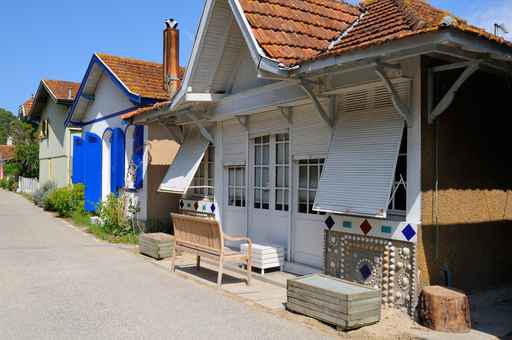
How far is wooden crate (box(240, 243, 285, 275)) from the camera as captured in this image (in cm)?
863

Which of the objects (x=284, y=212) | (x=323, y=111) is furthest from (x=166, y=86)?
(x=323, y=111)

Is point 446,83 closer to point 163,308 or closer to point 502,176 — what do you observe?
point 502,176

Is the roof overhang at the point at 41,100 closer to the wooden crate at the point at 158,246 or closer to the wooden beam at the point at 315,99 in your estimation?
the wooden crate at the point at 158,246

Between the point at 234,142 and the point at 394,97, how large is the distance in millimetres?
4676

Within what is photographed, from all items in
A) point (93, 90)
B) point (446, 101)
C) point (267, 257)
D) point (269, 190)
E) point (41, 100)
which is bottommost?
point (267, 257)

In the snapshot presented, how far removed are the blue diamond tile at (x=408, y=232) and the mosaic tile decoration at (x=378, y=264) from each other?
0.08 meters

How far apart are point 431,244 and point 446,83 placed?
2006 mm

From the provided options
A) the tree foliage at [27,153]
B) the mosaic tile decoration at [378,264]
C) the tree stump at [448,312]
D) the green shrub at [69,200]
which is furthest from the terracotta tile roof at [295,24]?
the tree foliage at [27,153]

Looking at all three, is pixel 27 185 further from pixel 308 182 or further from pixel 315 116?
pixel 315 116

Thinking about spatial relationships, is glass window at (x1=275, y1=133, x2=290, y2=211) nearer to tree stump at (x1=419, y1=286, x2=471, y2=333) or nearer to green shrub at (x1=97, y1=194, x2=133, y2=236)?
tree stump at (x1=419, y1=286, x2=471, y2=333)

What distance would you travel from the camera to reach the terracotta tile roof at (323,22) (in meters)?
7.20

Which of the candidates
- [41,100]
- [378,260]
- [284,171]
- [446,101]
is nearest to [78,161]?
[41,100]

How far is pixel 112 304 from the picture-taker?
22.6ft

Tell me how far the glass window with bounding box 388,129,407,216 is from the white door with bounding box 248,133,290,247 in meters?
2.48
